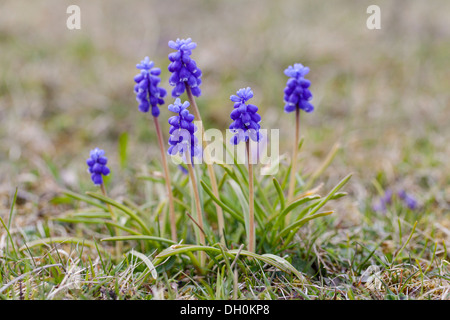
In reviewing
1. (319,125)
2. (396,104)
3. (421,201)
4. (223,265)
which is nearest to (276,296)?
(223,265)

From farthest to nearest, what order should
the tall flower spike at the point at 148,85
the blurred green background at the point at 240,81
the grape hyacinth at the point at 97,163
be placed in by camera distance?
the blurred green background at the point at 240,81 → the grape hyacinth at the point at 97,163 → the tall flower spike at the point at 148,85

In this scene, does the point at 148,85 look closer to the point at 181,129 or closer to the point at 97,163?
the point at 181,129

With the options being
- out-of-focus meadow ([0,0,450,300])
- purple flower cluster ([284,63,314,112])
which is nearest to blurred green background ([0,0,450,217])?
out-of-focus meadow ([0,0,450,300])

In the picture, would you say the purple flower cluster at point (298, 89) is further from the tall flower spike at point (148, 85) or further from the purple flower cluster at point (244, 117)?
the tall flower spike at point (148, 85)

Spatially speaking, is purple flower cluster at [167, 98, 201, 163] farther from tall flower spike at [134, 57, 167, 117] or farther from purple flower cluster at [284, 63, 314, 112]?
purple flower cluster at [284, 63, 314, 112]

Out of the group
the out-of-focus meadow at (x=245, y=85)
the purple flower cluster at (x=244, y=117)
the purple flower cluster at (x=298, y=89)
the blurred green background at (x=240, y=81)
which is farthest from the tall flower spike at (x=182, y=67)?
the blurred green background at (x=240, y=81)
